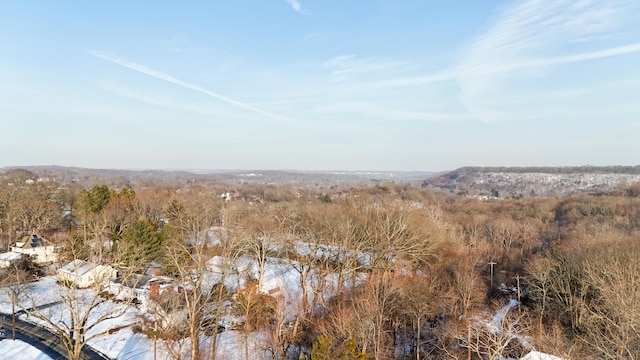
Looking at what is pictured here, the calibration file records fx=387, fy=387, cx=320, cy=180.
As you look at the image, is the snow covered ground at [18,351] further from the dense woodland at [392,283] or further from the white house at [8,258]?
the white house at [8,258]

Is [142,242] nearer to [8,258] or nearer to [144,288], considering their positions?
[144,288]

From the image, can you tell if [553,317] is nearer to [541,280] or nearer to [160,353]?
[541,280]

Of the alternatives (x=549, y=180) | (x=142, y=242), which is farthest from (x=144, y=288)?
(x=549, y=180)

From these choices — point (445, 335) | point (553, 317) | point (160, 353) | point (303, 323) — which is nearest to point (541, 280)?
point (553, 317)

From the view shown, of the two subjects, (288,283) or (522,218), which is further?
(522,218)

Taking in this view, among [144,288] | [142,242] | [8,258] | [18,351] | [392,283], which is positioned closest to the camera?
[18,351]

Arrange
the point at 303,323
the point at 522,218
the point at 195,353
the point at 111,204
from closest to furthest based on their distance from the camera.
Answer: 1. the point at 195,353
2. the point at 303,323
3. the point at 111,204
4. the point at 522,218

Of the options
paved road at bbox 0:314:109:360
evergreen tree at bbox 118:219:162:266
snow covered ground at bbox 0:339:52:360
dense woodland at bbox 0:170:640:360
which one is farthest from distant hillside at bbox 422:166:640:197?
snow covered ground at bbox 0:339:52:360

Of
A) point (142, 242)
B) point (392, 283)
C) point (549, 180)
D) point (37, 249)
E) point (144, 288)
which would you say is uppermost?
point (549, 180)

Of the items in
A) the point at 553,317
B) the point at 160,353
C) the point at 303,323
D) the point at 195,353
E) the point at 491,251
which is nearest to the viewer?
the point at 195,353
